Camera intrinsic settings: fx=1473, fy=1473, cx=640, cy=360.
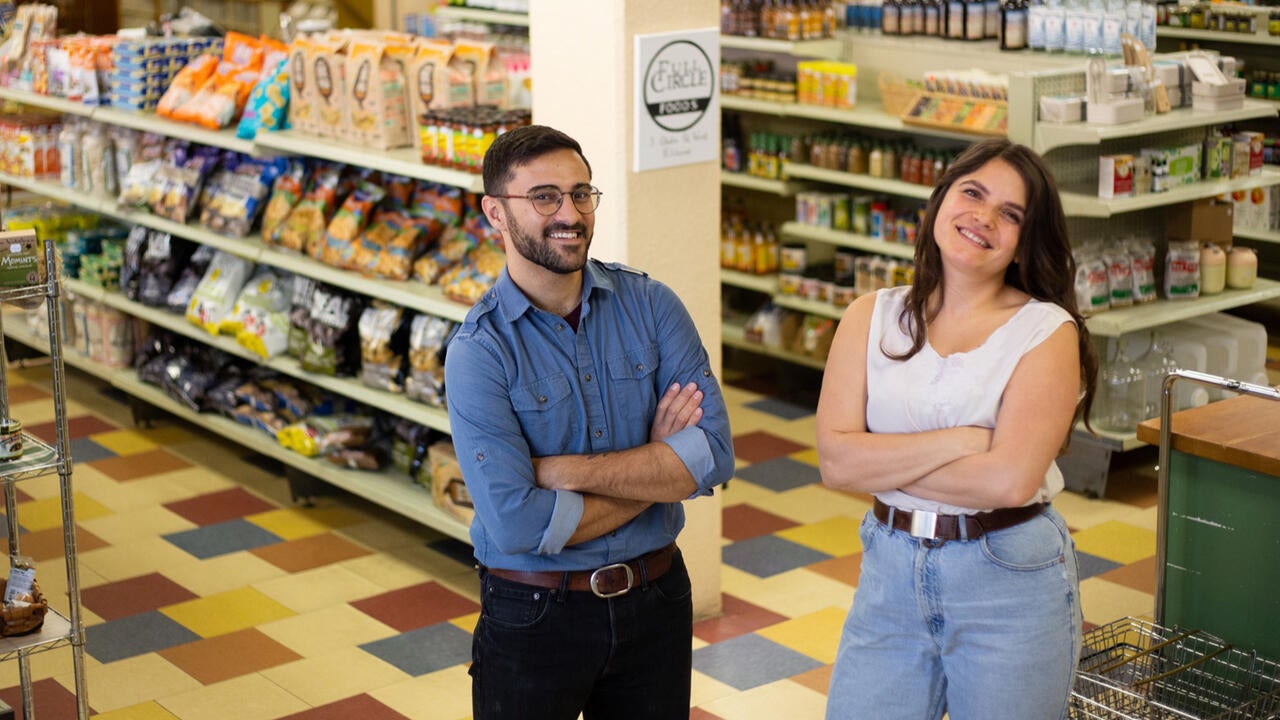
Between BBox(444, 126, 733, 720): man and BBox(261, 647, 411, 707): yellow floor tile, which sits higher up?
BBox(444, 126, 733, 720): man

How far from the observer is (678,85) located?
430 centimetres

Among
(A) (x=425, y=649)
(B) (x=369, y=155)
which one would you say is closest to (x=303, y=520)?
(A) (x=425, y=649)

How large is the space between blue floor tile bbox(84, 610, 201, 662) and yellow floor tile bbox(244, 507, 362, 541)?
0.78m

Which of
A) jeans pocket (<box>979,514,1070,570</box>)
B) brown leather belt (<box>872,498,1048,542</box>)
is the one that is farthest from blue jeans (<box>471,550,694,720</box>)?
jeans pocket (<box>979,514,1070,570</box>)

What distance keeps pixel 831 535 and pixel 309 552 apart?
1.94 meters

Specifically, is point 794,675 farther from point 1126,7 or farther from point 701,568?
point 1126,7

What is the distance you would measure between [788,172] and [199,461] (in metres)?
3.05

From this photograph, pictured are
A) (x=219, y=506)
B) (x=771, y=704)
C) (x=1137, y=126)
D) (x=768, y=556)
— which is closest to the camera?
(x=771, y=704)

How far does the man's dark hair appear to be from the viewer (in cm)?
249

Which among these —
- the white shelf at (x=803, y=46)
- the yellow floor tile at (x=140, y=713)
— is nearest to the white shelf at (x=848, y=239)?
the white shelf at (x=803, y=46)

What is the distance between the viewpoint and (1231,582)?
11.9 ft

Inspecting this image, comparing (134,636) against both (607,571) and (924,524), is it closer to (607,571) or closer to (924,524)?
(607,571)

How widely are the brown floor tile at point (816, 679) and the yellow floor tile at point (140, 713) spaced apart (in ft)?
5.91

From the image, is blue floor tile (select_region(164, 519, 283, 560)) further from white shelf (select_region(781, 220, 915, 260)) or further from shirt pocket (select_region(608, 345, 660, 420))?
shirt pocket (select_region(608, 345, 660, 420))
